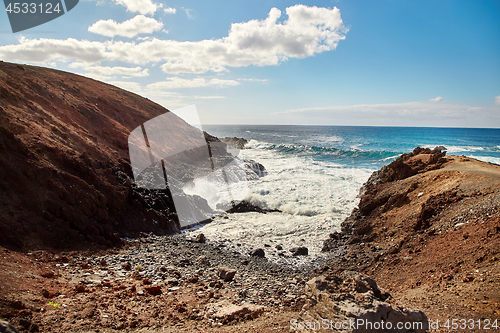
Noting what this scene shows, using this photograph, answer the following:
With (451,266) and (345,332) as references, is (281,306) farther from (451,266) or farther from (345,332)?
(451,266)

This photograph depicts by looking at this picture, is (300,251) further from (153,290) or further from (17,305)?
(17,305)

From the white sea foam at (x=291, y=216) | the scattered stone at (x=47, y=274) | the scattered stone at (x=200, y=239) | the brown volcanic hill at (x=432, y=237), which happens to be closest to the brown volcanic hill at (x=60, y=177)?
the scattered stone at (x=47, y=274)

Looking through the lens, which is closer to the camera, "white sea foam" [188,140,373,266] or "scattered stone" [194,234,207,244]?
"scattered stone" [194,234,207,244]

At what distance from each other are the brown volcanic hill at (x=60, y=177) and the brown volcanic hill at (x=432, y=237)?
7.07 meters

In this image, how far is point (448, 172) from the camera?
8.77m

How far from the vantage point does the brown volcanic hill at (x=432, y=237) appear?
443cm

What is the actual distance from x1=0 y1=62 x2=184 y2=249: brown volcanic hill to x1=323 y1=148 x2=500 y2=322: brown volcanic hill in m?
7.07

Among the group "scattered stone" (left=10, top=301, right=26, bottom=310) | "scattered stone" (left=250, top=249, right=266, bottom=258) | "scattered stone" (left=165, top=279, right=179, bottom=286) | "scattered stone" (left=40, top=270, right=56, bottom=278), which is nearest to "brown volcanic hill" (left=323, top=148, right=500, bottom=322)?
"scattered stone" (left=250, top=249, right=266, bottom=258)

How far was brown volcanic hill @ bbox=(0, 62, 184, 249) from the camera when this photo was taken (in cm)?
714

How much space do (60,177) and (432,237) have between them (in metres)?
10.8

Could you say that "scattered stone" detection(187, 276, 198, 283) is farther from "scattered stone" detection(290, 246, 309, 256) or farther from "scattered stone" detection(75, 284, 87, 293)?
"scattered stone" detection(290, 246, 309, 256)

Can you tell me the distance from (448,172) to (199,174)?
1296 cm

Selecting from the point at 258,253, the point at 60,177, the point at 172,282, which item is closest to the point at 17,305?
the point at 172,282

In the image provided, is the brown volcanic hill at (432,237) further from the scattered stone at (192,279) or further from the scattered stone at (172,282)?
the scattered stone at (172,282)
